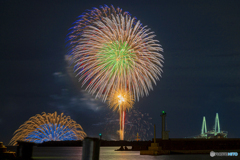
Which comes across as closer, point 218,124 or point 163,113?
point 163,113

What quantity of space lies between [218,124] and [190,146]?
78689 millimetres

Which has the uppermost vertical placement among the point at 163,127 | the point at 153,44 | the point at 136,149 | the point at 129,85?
the point at 153,44

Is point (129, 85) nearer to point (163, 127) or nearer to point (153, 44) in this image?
point (153, 44)

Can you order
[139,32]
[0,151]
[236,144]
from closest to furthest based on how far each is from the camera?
[0,151], [139,32], [236,144]

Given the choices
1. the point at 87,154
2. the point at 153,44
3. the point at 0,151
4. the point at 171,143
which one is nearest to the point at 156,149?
the point at 171,143

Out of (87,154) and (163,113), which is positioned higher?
(163,113)

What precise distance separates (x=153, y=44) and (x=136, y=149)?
181ft

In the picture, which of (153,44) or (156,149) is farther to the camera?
(156,149)

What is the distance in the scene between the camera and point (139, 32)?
43719 mm

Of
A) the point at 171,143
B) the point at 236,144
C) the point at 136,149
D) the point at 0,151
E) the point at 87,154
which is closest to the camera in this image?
the point at 87,154

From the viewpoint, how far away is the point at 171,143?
62969 millimetres

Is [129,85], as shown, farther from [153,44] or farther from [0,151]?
[0,151]

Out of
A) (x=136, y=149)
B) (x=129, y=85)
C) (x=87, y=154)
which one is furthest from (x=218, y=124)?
(x=87, y=154)

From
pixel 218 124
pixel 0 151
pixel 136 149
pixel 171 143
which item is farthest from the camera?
pixel 218 124
